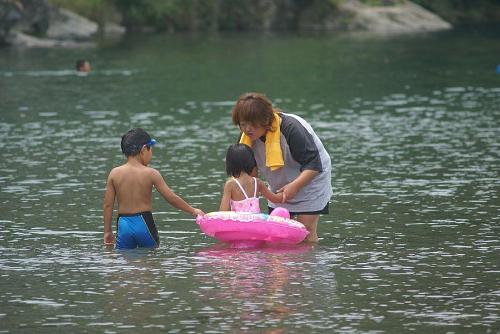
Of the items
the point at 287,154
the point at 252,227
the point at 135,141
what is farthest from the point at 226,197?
the point at 135,141

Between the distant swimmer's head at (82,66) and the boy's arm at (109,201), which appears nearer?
the boy's arm at (109,201)

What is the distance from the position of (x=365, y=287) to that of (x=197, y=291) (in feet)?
4.86

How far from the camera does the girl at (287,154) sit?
13188 millimetres

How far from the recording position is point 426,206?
56.0ft

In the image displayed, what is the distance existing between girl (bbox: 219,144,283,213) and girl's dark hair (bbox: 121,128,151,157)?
2.80 ft

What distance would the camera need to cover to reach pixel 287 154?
13578mm

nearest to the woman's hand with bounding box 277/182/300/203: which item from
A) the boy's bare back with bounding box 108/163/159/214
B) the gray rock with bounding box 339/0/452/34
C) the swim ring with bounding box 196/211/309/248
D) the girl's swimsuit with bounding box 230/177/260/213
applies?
the swim ring with bounding box 196/211/309/248

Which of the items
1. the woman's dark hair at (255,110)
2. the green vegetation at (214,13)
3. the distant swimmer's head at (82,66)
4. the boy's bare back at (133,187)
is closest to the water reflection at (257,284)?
the boy's bare back at (133,187)

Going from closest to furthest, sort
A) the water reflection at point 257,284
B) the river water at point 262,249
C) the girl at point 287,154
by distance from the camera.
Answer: the water reflection at point 257,284
the river water at point 262,249
the girl at point 287,154

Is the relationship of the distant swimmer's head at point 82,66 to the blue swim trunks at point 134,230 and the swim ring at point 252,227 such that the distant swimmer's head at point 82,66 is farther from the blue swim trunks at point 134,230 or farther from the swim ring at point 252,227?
the swim ring at point 252,227

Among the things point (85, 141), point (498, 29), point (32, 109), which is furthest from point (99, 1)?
point (85, 141)

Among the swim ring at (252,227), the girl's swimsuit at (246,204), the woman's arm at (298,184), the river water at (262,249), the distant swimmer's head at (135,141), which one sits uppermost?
the distant swimmer's head at (135,141)

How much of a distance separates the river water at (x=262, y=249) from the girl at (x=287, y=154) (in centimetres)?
54

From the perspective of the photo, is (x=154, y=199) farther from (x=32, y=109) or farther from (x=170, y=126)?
(x=32, y=109)
